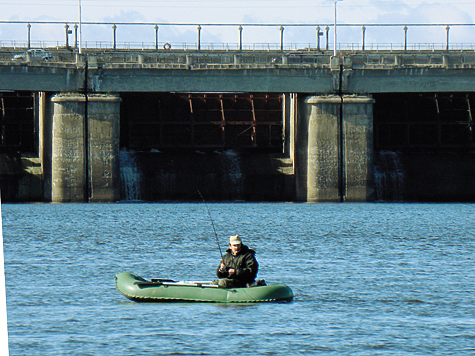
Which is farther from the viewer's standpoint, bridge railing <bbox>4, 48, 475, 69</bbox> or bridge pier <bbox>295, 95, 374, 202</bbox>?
bridge railing <bbox>4, 48, 475, 69</bbox>

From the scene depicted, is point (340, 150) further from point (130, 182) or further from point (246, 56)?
point (246, 56)

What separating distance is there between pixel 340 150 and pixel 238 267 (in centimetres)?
4509

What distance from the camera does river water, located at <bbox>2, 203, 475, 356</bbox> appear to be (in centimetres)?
1744

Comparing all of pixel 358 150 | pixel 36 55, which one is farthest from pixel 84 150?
pixel 358 150

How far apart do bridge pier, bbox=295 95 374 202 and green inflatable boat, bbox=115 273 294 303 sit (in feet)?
142

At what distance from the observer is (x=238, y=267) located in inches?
818

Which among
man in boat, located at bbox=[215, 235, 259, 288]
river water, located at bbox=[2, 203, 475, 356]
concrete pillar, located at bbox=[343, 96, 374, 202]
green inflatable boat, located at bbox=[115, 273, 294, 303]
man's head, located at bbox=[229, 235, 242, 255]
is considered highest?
concrete pillar, located at bbox=[343, 96, 374, 202]

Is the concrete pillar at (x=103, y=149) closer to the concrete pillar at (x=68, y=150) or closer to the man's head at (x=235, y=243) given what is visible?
the concrete pillar at (x=68, y=150)

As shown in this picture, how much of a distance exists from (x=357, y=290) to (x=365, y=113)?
137 feet

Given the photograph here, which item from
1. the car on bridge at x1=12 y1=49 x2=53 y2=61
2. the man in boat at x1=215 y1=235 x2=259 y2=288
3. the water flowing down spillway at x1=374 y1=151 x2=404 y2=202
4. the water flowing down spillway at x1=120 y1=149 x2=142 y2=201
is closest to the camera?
the man in boat at x1=215 y1=235 x2=259 y2=288

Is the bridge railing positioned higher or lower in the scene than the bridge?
higher

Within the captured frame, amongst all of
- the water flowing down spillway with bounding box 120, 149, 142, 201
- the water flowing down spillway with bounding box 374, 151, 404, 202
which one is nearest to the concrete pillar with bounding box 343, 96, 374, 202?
the water flowing down spillway with bounding box 374, 151, 404, 202

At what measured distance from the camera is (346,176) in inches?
2547

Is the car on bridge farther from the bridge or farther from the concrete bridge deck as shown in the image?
the concrete bridge deck
